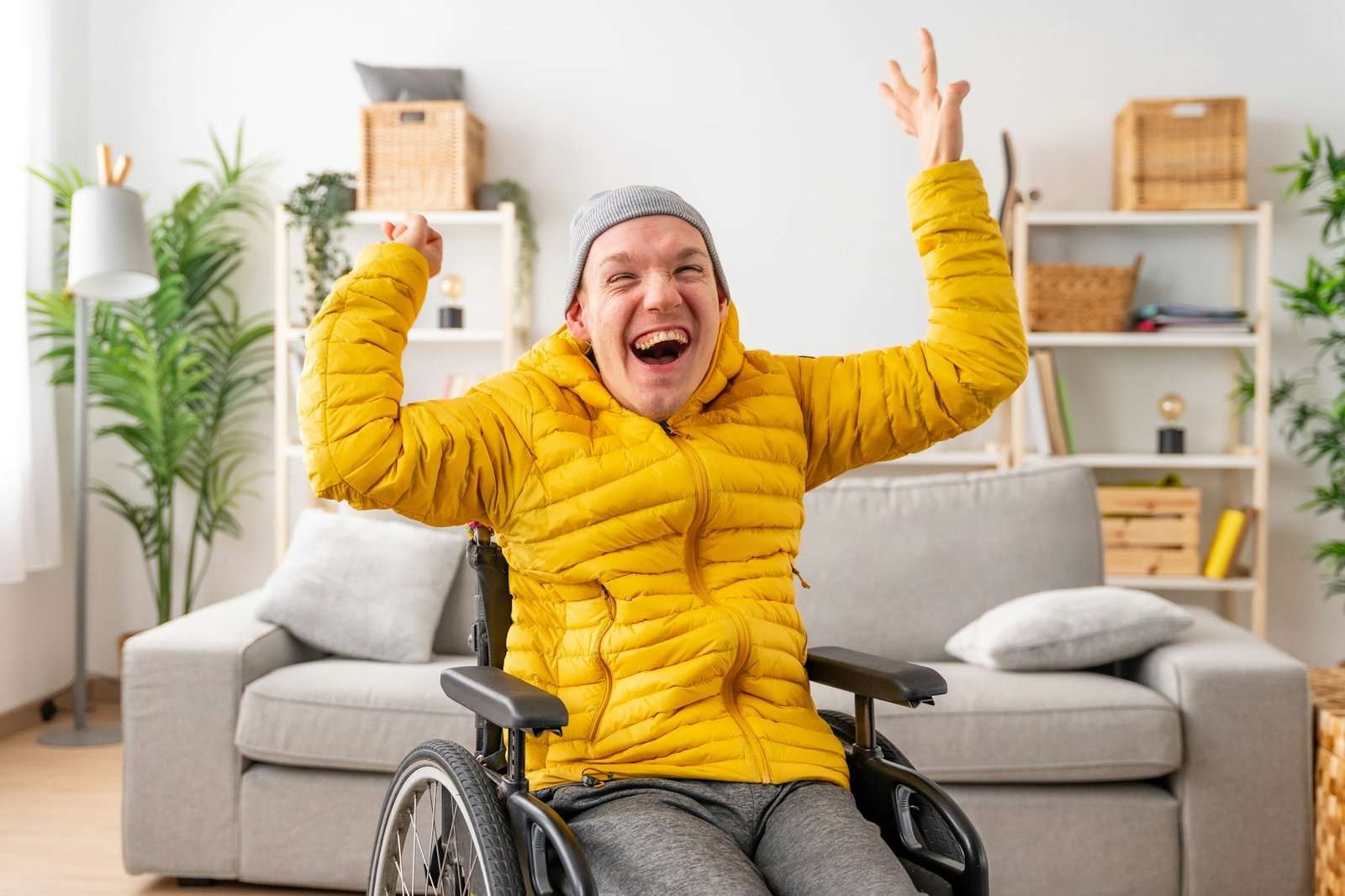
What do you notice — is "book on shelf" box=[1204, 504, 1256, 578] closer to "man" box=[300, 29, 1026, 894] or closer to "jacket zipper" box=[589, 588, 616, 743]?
Answer: "man" box=[300, 29, 1026, 894]

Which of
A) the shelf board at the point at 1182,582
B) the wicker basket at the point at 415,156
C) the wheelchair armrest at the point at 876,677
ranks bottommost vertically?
the shelf board at the point at 1182,582

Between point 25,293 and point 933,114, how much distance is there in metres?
3.26

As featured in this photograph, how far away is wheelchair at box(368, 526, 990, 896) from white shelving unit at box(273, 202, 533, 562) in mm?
2575

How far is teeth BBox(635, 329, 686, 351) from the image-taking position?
1459mm

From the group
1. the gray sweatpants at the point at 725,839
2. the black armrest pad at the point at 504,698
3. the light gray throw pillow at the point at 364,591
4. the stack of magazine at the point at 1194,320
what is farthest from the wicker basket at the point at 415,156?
the gray sweatpants at the point at 725,839

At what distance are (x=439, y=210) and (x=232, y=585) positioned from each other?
1499mm

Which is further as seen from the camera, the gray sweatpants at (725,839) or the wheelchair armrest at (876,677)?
the wheelchair armrest at (876,677)

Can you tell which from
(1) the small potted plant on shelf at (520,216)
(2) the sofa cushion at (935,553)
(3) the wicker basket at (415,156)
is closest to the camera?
(2) the sofa cushion at (935,553)

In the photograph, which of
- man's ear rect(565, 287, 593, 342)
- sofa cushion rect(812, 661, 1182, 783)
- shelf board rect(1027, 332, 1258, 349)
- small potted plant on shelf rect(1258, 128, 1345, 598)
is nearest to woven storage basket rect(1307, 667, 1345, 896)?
sofa cushion rect(812, 661, 1182, 783)

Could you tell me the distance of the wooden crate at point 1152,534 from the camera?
12.5 ft

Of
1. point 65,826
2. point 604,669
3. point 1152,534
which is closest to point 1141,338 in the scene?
point 1152,534

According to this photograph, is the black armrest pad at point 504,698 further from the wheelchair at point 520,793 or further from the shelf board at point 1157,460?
the shelf board at point 1157,460

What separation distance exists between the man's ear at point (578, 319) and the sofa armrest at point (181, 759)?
4.49 ft

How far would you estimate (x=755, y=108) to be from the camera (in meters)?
4.25
